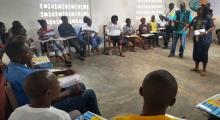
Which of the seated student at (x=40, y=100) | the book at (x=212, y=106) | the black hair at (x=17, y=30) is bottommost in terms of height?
the book at (x=212, y=106)

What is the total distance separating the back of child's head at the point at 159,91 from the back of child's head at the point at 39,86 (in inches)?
22.9

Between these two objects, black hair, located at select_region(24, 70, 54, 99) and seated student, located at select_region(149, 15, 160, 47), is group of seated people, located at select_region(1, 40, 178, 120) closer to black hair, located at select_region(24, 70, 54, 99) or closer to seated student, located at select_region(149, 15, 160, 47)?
black hair, located at select_region(24, 70, 54, 99)

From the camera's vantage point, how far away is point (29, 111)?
134 centimetres

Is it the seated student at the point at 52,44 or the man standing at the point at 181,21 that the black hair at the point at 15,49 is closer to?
the seated student at the point at 52,44

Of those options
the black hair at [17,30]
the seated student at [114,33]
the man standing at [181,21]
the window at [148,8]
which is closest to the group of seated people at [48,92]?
Result: the black hair at [17,30]

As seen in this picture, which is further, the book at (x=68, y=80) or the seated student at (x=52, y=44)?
the seated student at (x=52, y=44)

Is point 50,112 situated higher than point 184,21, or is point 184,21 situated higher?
point 184,21

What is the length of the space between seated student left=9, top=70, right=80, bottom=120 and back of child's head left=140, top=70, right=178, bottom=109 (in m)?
0.51

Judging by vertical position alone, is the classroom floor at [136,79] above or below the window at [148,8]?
below

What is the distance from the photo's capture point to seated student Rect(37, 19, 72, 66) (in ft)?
18.7

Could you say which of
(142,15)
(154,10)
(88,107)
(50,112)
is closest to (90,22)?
(142,15)

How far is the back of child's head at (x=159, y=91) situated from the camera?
47.8 inches

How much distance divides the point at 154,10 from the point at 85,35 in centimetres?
320

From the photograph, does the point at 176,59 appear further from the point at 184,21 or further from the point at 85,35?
the point at 85,35
